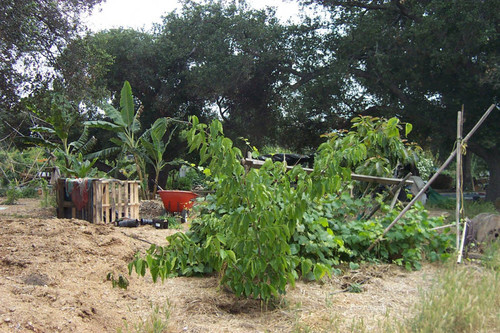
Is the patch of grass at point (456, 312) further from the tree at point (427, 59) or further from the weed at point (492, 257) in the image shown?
the tree at point (427, 59)

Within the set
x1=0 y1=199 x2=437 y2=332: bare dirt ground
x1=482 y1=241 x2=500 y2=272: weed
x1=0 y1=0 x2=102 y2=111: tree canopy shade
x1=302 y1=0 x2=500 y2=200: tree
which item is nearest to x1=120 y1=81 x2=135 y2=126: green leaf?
x1=0 y1=0 x2=102 y2=111: tree canopy shade

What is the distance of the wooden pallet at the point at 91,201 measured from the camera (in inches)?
327

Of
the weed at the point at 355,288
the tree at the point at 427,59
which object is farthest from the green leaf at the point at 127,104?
the weed at the point at 355,288

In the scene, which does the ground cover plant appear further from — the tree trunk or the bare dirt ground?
the tree trunk

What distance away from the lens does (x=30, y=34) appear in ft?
29.5

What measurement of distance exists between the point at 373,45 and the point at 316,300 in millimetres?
12731

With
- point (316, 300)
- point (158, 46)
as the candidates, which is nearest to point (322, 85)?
point (158, 46)

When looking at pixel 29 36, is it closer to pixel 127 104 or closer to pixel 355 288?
pixel 127 104

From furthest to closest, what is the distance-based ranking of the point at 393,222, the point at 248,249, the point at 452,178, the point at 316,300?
the point at 452,178
the point at 393,222
the point at 316,300
the point at 248,249

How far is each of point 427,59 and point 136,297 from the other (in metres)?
13.3

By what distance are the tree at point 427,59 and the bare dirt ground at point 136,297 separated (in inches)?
386

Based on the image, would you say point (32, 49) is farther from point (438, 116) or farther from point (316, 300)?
point (438, 116)

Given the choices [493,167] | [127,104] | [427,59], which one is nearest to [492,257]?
[127,104]

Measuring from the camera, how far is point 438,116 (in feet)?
48.3
